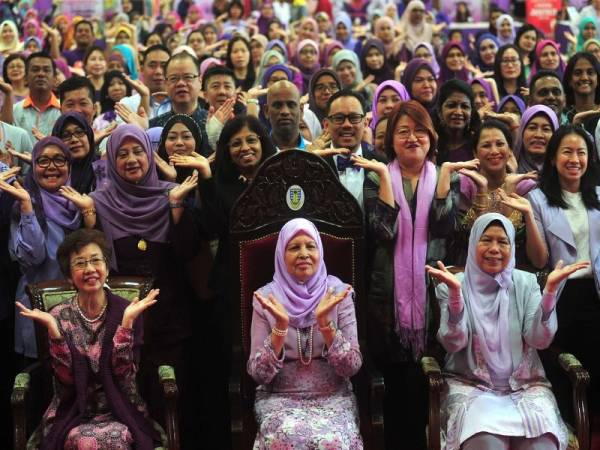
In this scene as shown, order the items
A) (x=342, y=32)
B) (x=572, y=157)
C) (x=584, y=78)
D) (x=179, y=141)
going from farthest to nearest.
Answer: (x=342, y=32) → (x=584, y=78) → (x=179, y=141) → (x=572, y=157)

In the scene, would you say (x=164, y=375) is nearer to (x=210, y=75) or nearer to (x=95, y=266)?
(x=95, y=266)

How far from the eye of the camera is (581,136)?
13.5 ft

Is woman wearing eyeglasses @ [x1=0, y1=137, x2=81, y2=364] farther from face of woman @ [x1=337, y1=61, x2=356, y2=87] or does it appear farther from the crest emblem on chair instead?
face of woman @ [x1=337, y1=61, x2=356, y2=87]

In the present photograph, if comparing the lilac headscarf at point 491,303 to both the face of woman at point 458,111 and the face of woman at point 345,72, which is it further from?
the face of woman at point 345,72

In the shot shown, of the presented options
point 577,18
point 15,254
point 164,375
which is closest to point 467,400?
point 164,375

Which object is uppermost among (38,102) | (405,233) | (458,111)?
(38,102)

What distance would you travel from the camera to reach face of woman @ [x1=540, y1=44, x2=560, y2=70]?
22.9ft

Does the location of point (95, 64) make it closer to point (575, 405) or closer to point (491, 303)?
point (491, 303)

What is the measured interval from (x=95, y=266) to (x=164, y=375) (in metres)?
0.46

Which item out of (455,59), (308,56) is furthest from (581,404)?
(308,56)

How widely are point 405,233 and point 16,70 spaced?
12.8 ft

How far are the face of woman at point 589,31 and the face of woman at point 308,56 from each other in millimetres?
2491

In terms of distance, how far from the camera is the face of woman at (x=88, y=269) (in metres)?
3.52

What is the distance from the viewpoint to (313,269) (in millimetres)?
3611
